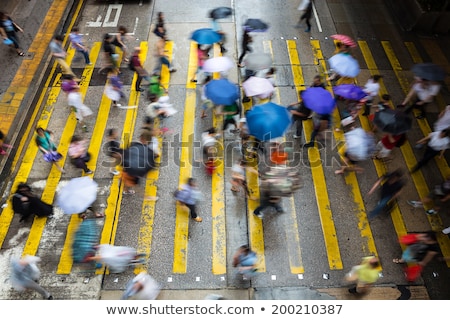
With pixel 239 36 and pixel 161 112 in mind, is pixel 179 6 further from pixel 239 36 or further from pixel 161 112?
pixel 161 112

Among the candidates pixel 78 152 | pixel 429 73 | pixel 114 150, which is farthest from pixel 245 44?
pixel 78 152

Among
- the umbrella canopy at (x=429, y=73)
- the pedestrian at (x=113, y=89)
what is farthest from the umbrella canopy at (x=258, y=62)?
Answer: the umbrella canopy at (x=429, y=73)

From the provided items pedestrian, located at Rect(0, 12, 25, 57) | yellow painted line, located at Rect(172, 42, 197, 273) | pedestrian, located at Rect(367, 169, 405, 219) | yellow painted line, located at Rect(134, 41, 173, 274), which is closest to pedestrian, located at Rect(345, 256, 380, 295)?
pedestrian, located at Rect(367, 169, 405, 219)

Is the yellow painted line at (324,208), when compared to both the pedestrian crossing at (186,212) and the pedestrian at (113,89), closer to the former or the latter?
the pedestrian crossing at (186,212)

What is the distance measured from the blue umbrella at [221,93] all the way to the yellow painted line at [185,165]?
5.58 ft

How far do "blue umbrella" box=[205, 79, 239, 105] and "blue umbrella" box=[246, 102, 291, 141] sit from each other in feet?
2.91

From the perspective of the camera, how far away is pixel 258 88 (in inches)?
400

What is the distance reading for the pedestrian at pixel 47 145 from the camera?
28.8 feet

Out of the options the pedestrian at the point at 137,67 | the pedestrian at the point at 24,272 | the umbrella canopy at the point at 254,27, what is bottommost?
the pedestrian at the point at 24,272

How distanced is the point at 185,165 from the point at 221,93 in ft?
7.74

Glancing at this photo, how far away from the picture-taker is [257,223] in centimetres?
904

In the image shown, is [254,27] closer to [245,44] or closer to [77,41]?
[245,44]
